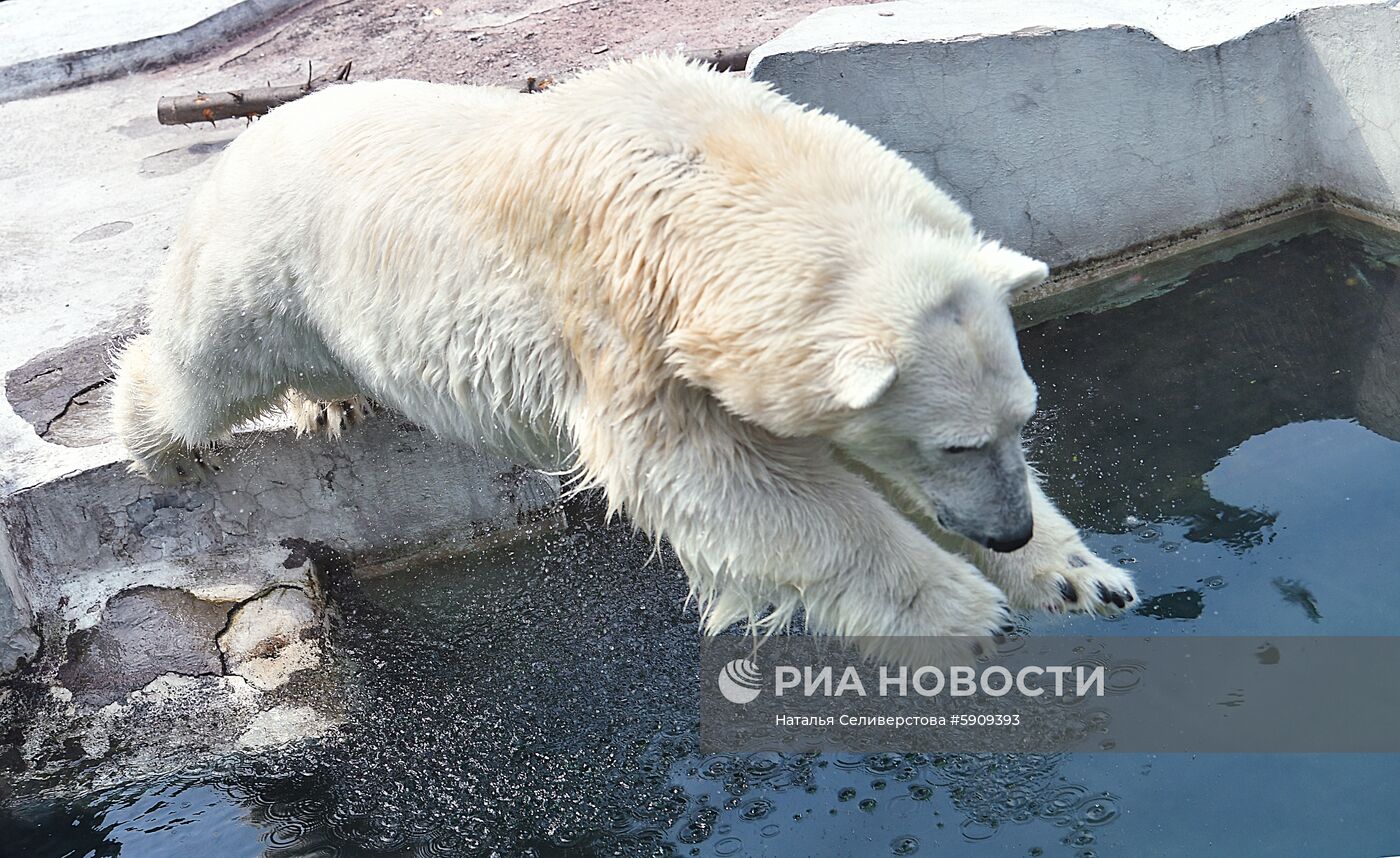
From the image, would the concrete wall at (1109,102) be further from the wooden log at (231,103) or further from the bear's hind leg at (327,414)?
the wooden log at (231,103)

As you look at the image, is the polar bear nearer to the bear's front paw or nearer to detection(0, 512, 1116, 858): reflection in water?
the bear's front paw

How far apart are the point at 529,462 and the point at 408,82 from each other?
1.09 m

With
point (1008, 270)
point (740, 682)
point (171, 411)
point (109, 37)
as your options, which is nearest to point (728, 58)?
point (171, 411)

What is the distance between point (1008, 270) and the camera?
101 inches

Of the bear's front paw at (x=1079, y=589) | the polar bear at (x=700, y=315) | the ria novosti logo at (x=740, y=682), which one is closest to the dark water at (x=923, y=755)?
the ria novosti logo at (x=740, y=682)

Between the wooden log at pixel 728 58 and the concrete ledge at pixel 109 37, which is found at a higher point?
the wooden log at pixel 728 58

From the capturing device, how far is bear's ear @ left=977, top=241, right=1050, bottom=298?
101 inches

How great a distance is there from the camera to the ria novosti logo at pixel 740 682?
3758 millimetres

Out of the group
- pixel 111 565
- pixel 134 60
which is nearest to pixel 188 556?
pixel 111 565

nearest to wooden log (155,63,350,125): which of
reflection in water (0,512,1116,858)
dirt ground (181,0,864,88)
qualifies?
dirt ground (181,0,864,88)

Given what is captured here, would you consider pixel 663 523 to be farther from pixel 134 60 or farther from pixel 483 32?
pixel 134 60

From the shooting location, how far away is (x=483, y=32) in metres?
7.73

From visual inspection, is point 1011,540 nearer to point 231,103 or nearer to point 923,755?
point 923,755

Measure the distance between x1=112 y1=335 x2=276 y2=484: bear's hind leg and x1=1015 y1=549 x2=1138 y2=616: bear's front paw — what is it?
2.26 meters
